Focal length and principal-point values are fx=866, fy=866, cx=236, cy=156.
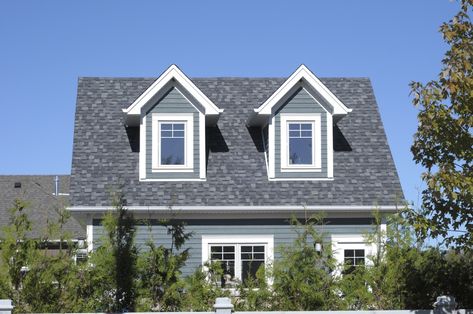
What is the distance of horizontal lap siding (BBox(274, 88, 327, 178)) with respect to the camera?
22641 millimetres

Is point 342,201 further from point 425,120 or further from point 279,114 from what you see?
point 425,120

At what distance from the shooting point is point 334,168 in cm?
2300

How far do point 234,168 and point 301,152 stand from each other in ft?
5.95

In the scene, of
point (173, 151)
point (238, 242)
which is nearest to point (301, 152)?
point (238, 242)

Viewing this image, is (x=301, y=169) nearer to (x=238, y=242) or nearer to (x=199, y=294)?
(x=238, y=242)

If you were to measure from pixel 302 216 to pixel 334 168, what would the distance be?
1.91 m

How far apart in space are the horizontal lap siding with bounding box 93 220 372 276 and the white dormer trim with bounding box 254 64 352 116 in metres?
3.01

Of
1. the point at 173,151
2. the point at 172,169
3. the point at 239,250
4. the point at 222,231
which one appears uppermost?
the point at 173,151

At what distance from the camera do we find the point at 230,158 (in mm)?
23062

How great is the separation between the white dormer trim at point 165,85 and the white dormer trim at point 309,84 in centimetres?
124

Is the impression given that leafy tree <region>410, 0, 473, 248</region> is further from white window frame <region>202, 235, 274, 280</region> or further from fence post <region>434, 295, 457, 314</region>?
white window frame <region>202, 235, 274, 280</region>

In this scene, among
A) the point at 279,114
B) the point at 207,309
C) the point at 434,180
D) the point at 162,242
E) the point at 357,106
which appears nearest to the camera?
the point at 434,180

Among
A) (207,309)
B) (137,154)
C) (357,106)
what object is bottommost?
(207,309)

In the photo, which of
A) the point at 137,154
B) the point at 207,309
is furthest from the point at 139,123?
the point at 207,309
